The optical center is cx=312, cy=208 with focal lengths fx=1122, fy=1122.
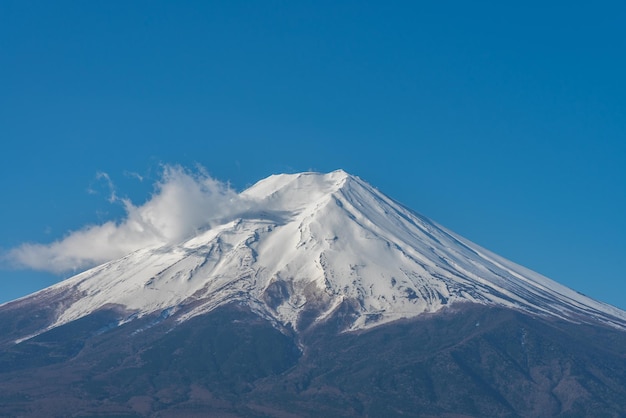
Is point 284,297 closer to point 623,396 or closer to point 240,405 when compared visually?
point 240,405

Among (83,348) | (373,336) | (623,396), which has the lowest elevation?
(623,396)

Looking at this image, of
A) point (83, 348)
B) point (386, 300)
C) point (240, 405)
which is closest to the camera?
point (240, 405)

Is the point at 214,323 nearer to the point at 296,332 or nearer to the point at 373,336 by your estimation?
the point at 296,332

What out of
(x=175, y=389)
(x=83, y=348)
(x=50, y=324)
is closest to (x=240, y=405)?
A: (x=175, y=389)

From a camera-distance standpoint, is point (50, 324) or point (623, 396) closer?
point (623, 396)

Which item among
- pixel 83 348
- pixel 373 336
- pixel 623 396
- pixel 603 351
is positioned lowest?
pixel 623 396

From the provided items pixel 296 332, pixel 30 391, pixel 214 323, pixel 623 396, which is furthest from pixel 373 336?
pixel 30 391

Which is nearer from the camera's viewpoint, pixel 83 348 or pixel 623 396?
pixel 623 396

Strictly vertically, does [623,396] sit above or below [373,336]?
below

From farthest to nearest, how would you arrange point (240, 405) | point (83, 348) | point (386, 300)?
point (386, 300)
point (83, 348)
point (240, 405)
